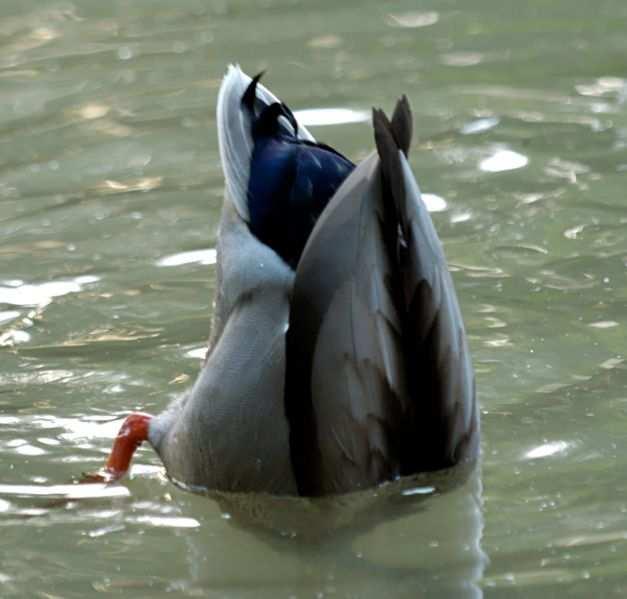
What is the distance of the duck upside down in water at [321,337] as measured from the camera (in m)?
4.81

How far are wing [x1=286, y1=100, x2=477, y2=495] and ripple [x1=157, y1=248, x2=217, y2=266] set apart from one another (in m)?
2.16

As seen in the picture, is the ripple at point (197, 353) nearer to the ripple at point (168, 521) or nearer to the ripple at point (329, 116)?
the ripple at point (168, 521)

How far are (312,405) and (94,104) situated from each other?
15.9 ft

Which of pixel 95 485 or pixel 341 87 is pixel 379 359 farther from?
pixel 341 87

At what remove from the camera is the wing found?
4785mm

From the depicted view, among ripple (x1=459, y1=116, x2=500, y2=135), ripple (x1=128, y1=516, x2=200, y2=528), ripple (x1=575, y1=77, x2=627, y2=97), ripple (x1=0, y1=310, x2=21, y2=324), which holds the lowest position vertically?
ripple (x1=128, y1=516, x2=200, y2=528)

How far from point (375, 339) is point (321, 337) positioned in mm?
144

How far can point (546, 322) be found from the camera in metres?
6.40

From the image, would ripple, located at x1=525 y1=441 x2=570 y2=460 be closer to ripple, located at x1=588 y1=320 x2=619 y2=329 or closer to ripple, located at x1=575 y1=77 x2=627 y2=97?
ripple, located at x1=588 y1=320 x2=619 y2=329

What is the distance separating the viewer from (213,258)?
7250 millimetres

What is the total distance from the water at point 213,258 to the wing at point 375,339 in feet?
0.66

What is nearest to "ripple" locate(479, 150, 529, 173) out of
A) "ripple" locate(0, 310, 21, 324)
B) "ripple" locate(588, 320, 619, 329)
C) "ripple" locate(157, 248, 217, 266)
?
"ripple" locate(157, 248, 217, 266)

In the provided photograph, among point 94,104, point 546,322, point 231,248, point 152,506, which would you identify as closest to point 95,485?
point 152,506

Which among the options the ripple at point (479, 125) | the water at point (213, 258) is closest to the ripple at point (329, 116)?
the water at point (213, 258)
